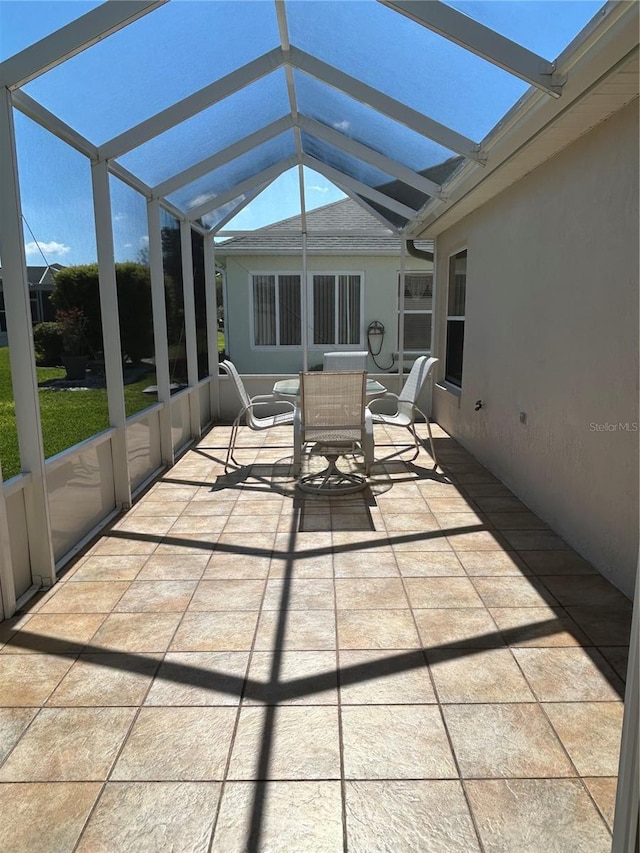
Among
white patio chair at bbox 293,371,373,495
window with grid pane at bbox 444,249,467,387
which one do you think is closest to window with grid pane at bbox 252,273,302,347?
window with grid pane at bbox 444,249,467,387

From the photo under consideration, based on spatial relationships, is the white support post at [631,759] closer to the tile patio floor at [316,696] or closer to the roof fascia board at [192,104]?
the tile patio floor at [316,696]

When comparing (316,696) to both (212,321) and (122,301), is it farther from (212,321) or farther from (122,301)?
(212,321)

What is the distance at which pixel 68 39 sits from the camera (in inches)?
110

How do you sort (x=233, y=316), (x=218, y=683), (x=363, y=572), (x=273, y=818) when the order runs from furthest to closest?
(x=233, y=316) < (x=363, y=572) < (x=218, y=683) < (x=273, y=818)

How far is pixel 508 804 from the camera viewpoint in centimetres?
169

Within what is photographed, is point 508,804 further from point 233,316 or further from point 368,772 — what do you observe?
point 233,316

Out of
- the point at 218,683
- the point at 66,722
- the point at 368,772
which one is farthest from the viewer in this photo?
the point at 218,683

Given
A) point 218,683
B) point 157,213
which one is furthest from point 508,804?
point 157,213

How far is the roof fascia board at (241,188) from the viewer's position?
22.3 ft

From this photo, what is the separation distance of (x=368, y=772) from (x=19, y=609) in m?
1.99

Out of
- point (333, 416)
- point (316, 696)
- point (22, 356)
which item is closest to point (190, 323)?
point (333, 416)

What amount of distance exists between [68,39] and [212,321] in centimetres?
558

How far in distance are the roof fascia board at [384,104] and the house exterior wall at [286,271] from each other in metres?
5.95

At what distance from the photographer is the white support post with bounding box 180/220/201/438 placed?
6.91m
